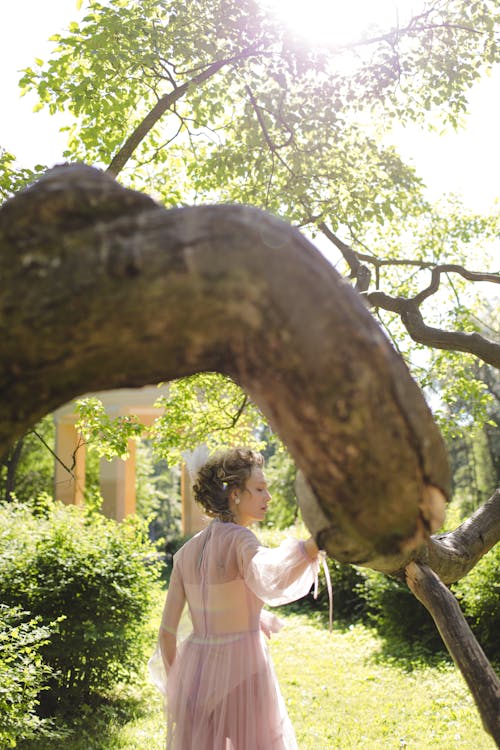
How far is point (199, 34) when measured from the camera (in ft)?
21.0

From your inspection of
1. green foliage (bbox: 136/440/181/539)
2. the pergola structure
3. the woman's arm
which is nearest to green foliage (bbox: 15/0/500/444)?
the woman's arm

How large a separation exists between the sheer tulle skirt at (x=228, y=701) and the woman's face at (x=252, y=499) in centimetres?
69

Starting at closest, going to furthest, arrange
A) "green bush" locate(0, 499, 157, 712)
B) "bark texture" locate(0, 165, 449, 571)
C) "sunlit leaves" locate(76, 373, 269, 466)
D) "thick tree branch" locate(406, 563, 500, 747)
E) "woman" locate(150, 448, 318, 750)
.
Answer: "bark texture" locate(0, 165, 449, 571)
"thick tree branch" locate(406, 563, 500, 747)
"woman" locate(150, 448, 318, 750)
"green bush" locate(0, 499, 157, 712)
"sunlit leaves" locate(76, 373, 269, 466)

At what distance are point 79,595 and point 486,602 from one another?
4.96 metres

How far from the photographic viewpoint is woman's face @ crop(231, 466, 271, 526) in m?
4.29

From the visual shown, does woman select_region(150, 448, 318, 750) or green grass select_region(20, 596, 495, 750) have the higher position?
woman select_region(150, 448, 318, 750)

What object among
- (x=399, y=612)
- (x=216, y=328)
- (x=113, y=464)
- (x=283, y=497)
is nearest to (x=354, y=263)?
(x=399, y=612)

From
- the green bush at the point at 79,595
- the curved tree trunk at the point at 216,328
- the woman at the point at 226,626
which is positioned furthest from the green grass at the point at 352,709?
the curved tree trunk at the point at 216,328

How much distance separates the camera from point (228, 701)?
3938mm

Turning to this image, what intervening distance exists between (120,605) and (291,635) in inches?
180

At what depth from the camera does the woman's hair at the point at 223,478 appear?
4309 millimetres

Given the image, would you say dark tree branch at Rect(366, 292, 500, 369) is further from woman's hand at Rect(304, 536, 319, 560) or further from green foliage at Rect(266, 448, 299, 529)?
green foliage at Rect(266, 448, 299, 529)

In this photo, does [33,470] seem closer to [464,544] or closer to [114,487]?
[114,487]

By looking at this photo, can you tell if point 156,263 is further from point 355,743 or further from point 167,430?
A: point 167,430
